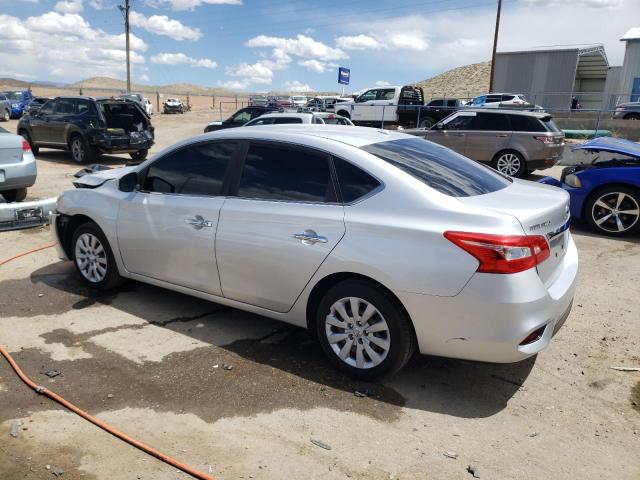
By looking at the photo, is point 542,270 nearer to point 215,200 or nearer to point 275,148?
point 275,148

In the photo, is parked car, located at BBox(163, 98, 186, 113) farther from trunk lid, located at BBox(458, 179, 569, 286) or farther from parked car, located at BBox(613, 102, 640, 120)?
trunk lid, located at BBox(458, 179, 569, 286)

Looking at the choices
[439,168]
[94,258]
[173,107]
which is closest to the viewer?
[439,168]

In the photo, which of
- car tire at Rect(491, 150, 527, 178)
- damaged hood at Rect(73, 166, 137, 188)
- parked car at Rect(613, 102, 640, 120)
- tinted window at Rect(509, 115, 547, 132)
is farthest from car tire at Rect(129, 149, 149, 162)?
parked car at Rect(613, 102, 640, 120)

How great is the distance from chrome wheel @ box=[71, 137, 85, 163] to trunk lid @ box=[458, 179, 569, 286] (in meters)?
12.9

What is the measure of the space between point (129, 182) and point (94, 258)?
912mm

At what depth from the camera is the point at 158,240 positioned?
14.3 ft

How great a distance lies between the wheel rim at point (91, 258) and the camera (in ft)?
16.1

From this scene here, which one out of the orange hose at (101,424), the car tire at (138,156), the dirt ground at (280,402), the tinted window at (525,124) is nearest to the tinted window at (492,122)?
the tinted window at (525,124)

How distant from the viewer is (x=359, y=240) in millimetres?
3287

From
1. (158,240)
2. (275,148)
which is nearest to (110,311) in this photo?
(158,240)

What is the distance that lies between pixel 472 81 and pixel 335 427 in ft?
257

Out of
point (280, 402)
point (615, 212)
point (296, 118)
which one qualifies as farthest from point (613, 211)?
point (296, 118)

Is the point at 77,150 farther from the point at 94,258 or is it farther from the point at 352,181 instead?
the point at 352,181

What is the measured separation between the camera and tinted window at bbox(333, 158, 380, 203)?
11.2 feet
